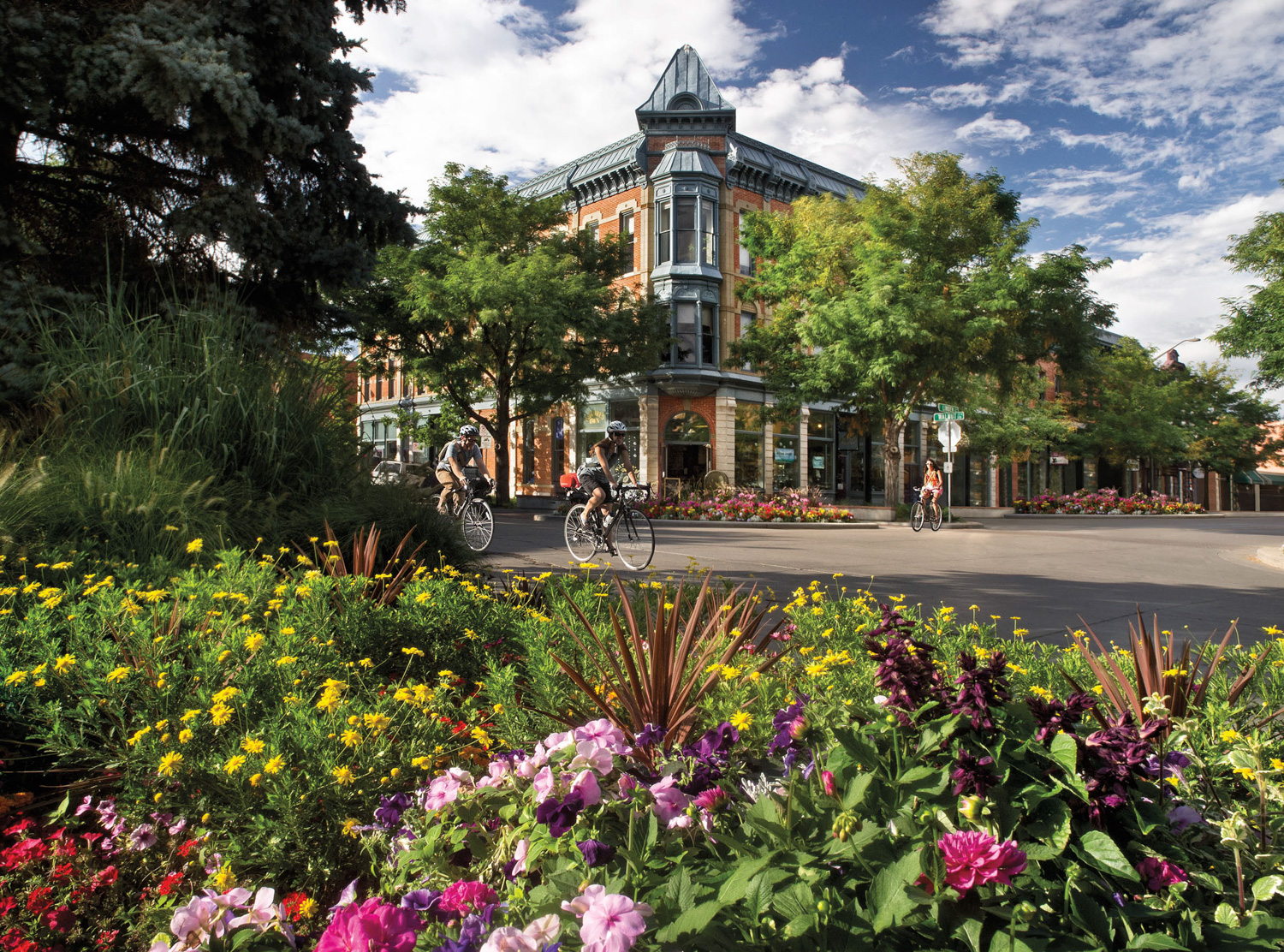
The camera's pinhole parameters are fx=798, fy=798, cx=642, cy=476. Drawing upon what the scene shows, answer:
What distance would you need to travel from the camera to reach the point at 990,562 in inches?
458

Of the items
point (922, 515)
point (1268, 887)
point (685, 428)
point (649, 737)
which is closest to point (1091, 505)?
point (685, 428)

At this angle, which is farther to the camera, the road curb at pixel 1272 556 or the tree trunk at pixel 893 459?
the tree trunk at pixel 893 459

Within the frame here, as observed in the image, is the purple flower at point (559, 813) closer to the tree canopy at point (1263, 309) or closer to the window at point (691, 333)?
the tree canopy at point (1263, 309)

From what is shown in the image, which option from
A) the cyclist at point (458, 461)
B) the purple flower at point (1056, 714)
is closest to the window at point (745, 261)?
the cyclist at point (458, 461)

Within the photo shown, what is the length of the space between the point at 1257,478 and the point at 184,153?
71.9 meters

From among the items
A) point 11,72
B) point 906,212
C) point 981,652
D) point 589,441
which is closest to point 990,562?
point 981,652

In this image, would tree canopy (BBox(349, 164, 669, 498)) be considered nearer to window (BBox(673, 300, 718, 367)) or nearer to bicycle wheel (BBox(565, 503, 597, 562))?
window (BBox(673, 300, 718, 367))

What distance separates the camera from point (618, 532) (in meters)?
11.0

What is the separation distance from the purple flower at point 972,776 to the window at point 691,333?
31867 mm

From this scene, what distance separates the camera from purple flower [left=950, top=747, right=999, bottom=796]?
1373 mm

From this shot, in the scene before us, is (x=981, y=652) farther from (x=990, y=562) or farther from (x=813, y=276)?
(x=813, y=276)

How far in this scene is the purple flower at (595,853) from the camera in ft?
4.47

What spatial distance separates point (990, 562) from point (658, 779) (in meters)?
11.1

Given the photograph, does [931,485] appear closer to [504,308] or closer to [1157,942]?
[504,308]
